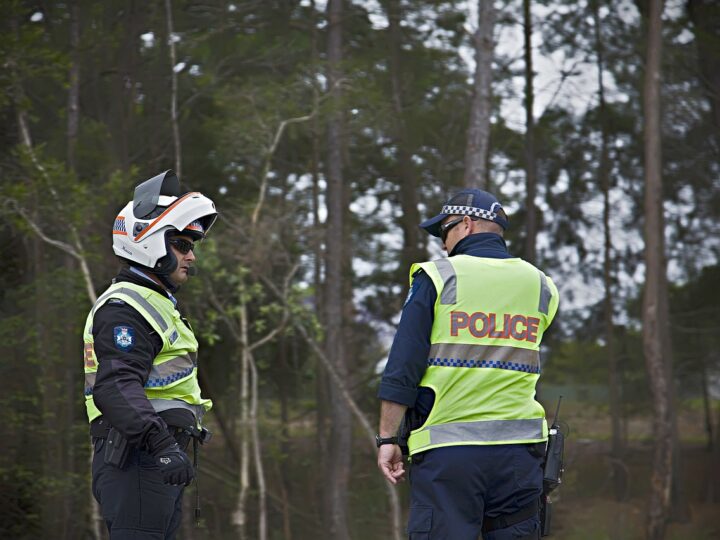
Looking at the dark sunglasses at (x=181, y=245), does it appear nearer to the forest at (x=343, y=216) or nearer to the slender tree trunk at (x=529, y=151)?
the forest at (x=343, y=216)

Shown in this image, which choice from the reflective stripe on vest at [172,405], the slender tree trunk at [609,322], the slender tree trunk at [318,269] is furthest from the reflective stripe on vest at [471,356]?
the slender tree trunk at [609,322]

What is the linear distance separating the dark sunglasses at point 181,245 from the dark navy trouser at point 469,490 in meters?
1.06

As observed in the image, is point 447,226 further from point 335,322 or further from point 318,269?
point 318,269

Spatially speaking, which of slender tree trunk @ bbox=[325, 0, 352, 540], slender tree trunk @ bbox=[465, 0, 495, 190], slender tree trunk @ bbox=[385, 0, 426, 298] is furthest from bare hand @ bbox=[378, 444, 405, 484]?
slender tree trunk @ bbox=[385, 0, 426, 298]

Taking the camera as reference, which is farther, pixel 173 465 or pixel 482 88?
pixel 482 88

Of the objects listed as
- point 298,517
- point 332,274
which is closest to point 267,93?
point 332,274

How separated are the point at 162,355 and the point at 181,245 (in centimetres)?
40

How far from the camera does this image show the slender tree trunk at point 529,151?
15.4m

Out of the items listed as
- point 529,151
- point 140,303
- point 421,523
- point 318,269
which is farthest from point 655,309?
point 140,303

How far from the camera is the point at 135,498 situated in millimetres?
3127

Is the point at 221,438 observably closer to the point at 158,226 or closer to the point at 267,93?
the point at 267,93

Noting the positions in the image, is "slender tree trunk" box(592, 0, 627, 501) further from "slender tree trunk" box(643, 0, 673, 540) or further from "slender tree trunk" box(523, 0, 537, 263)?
"slender tree trunk" box(643, 0, 673, 540)

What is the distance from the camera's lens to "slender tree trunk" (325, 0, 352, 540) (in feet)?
44.9

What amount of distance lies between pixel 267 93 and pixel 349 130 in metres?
1.69
